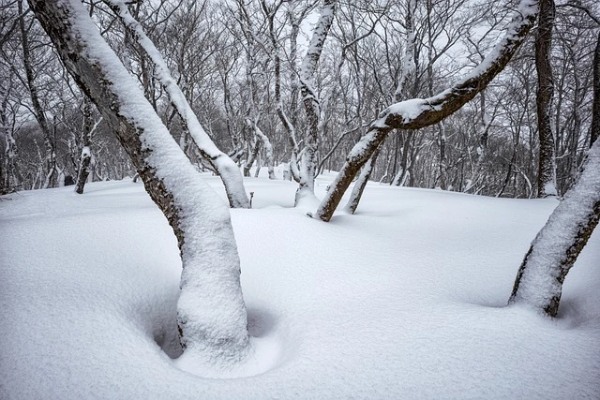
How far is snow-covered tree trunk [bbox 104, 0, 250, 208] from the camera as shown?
3.68m

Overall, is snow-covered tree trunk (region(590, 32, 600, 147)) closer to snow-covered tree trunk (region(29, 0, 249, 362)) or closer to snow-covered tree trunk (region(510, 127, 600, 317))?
snow-covered tree trunk (region(510, 127, 600, 317))

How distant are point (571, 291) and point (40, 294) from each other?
349cm

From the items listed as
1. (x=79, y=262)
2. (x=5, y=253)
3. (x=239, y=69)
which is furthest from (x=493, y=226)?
(x=239, y=69)

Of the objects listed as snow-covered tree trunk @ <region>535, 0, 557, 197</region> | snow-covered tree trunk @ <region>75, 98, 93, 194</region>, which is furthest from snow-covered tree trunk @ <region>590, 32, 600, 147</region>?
snow-covered tree trunk @ <region>75, 98, 93, 194</region>

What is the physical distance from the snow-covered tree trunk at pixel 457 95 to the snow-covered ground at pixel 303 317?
1.24m

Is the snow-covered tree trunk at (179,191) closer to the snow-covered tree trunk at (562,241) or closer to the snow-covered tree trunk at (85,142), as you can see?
the snow-covered tree trunk at (562,241)

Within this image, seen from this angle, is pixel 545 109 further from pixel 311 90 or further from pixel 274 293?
pixel 274 293

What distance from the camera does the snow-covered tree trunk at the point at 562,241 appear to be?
5.21 ft

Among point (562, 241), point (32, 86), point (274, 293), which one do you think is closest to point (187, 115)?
point (274, 293)

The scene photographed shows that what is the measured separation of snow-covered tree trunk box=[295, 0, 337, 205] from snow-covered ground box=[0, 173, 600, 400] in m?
1.35

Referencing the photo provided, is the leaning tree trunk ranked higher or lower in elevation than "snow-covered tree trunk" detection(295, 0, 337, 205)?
lower

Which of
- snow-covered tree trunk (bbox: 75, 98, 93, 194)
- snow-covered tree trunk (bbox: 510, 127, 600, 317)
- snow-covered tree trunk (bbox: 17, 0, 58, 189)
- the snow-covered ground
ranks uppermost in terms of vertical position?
snow-covered tree trunk (bbox: 17, 0, 58, 189)

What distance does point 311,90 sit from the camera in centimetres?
407

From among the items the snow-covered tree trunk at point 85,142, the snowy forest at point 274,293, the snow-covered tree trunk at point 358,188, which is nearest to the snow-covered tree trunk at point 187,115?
the snowy forest at point 274,293
